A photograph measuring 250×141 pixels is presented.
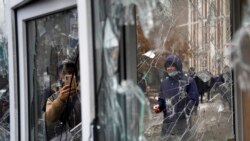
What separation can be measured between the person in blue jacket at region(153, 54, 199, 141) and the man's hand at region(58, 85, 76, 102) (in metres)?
0.98

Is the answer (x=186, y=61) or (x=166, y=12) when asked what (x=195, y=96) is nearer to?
(x=186, y=61)

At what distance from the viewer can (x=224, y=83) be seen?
9.55 feet

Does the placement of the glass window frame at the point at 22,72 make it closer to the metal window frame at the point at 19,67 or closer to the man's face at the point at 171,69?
the metal window frame at the point at 19,67

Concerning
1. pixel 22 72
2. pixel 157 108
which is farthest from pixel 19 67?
pixel 157 108

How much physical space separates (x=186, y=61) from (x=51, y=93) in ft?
3.54

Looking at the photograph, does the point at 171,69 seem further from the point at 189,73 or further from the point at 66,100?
the point at 66,100

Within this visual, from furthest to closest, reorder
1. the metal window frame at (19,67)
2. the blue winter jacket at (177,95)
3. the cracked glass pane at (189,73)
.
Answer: the blue winter jacket at (177,95), the cracked glass pane at (189,73), the metal window frame at (19,67)

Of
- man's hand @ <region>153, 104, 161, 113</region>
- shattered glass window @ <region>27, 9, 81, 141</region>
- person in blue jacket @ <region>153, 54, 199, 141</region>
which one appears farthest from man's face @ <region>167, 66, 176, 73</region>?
shattered glass window @ <region>27, 9, 81, 141</region>

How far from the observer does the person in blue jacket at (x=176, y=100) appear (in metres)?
3.08

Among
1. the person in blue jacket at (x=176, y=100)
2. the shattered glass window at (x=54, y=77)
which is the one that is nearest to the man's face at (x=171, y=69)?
the person in blue jacket at (x=176, y=100)

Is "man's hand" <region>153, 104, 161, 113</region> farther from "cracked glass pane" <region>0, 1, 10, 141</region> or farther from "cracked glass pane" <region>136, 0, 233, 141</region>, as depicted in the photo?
"cracked glass pane" <region>0, 1, 10, 141</region>

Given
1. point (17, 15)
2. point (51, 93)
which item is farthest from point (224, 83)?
point (17, 15)

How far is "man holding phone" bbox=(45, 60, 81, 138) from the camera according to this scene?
2104mm

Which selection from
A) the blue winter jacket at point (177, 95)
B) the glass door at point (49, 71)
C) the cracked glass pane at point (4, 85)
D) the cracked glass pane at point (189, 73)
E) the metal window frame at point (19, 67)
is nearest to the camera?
the glass door at point (49, 71)
